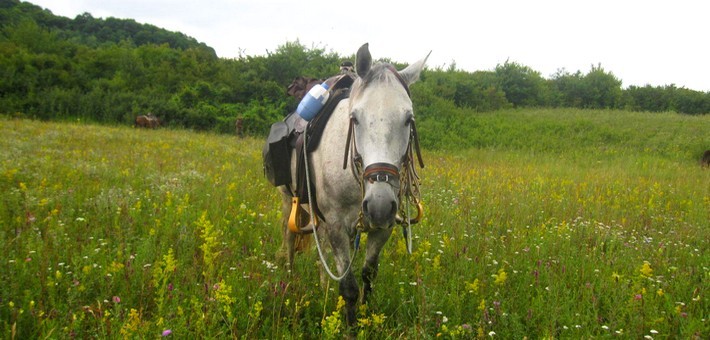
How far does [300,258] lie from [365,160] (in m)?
2.11

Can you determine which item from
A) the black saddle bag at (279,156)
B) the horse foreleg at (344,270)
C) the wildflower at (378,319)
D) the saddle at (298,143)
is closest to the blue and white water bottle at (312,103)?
the saddle at (298,143)

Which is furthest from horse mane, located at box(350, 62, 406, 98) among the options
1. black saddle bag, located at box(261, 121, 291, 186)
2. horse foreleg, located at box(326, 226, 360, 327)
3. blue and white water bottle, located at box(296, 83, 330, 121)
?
black saddle bag, located at box(261, 121, 291, 186)

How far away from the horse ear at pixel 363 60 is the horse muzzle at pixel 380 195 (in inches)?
Result: 29.7

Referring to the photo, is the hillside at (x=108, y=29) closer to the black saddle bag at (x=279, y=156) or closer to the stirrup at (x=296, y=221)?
the black saddle bag at (x=279, y=156)

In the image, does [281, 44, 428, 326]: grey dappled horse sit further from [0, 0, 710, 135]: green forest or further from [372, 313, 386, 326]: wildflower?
[0, 0, 710, 135]: green forest

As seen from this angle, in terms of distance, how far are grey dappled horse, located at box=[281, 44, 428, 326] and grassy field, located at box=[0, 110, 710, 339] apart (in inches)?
17.8

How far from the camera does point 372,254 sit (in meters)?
3.06

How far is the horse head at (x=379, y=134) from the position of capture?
212 cm

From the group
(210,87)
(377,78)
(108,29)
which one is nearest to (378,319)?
(377,78)

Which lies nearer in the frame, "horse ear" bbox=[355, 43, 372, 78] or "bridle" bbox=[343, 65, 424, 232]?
"bridle" bbox=[343, 65, 424, 232]

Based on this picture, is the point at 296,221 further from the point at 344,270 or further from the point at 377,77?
the point at 377,77

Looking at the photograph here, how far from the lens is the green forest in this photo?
19.7m

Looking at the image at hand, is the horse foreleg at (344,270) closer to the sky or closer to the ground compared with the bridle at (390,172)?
closer to the ground

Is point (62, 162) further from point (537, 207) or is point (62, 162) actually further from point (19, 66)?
point (19, 66)
